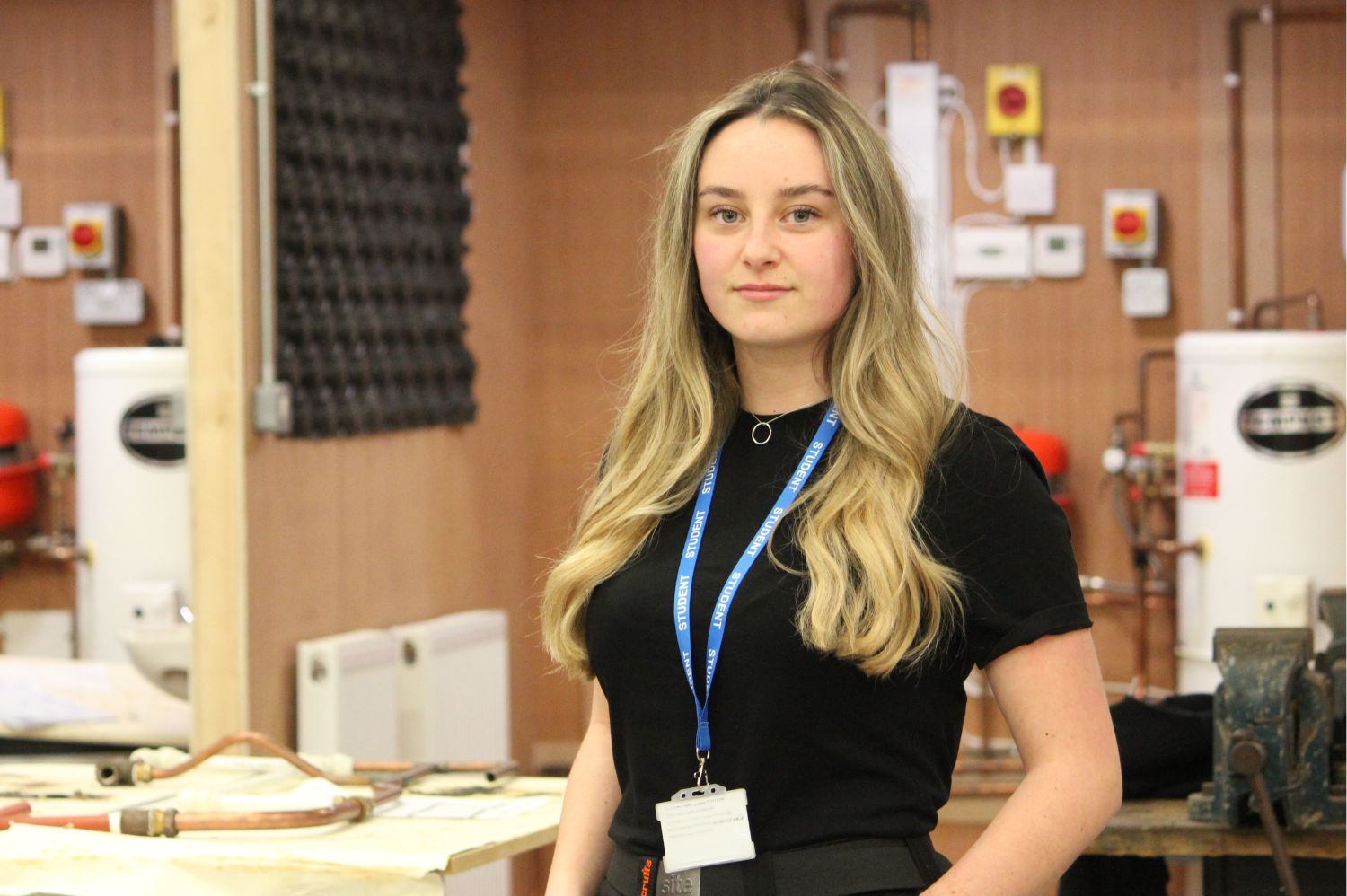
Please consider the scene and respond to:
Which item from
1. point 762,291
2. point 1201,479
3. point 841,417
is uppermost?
point 762,291

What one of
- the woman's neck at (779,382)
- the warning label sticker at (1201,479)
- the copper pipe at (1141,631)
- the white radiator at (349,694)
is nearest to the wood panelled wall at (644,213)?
the copper pipe at (1141,631)

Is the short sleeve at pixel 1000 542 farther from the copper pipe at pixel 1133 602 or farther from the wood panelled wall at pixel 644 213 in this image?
the copper pipe at pixel 1133 602

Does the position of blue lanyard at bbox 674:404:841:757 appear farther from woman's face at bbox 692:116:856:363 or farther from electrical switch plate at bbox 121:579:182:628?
electrical switch plate at bbox 121:579:182:628

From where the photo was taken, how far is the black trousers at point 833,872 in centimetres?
144

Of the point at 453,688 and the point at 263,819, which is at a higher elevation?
the point at 263,819

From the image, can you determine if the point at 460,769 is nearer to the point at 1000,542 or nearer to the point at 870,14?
the point at 1000,542

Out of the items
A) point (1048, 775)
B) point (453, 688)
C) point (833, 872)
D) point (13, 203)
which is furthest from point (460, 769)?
point (13, 203)

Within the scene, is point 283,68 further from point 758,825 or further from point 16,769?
point 758,825

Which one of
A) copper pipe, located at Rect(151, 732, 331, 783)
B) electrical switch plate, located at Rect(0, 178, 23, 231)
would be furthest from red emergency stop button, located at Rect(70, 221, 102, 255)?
copper pipe, located at Rect(151, 732, 331, 783)

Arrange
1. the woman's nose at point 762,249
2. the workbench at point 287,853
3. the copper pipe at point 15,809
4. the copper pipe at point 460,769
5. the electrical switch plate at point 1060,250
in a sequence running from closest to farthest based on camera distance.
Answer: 1. the woman's nose at point 762,249
2. the workbench at point 287,853
3. the copper pipe at point 15,809
4. the copper pipe at point 460,769
5. the electrical switch plate at point 1060,250

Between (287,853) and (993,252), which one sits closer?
(287,853)

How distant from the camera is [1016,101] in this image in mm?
5324

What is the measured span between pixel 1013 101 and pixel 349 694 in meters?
2.86

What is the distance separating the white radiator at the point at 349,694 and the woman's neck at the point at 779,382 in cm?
234
